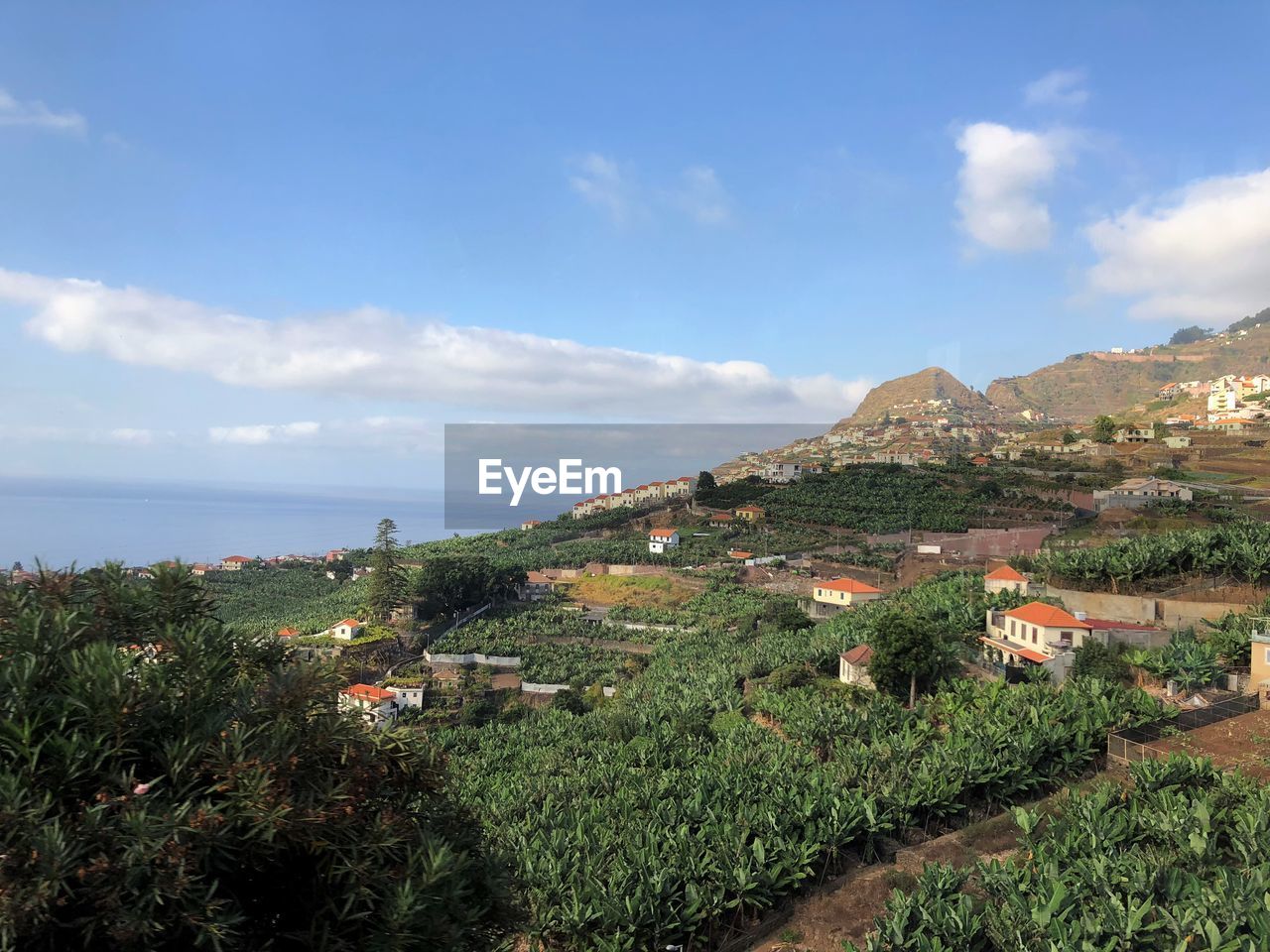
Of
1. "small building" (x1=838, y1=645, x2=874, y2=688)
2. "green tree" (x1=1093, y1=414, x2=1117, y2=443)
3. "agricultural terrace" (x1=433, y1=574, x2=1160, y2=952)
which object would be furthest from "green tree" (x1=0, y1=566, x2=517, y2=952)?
"green tree" (x1=1093, y1=414, x2=1117, y2=443)

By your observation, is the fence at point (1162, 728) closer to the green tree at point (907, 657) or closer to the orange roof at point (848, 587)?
the green tree at point (907, 657)

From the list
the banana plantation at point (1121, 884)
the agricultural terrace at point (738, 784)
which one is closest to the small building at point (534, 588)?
the agricultural terrace at point (738, 784)

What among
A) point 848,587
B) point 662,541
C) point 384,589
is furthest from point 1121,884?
point 662,541

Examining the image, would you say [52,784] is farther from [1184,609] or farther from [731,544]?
[731,544]

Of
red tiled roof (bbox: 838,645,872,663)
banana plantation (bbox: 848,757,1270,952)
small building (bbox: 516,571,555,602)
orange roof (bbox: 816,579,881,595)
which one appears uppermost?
banana plantation (bbox: 848,757,1270,952)

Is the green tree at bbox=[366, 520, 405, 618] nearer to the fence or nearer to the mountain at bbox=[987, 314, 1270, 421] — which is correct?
the fence

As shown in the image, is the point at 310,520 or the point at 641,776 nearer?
the point at 641,776

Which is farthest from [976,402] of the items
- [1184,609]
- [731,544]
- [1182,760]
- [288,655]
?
[288,655]
